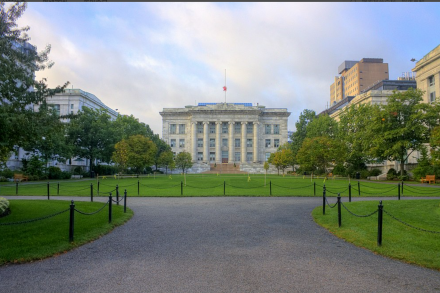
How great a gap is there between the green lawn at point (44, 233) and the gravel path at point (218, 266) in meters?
0.38

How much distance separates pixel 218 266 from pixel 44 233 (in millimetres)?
5748

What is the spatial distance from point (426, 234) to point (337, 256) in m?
3.65

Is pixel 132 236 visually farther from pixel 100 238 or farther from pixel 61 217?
pixel 61 217

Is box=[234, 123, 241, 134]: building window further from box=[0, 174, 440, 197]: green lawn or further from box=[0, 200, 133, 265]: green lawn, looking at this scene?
box=[0, 200, 133, 265]: green lawn

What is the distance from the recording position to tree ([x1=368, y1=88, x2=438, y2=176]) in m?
37.5

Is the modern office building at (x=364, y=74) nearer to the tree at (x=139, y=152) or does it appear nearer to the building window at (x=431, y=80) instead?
the building window at (x=431, y=80)

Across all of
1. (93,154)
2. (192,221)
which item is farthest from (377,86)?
(192,221)

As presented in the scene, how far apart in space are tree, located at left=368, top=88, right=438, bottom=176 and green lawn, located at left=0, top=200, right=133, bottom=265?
36.1 m

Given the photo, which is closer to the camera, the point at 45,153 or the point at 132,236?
the point at 132,236

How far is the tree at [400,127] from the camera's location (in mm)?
37500

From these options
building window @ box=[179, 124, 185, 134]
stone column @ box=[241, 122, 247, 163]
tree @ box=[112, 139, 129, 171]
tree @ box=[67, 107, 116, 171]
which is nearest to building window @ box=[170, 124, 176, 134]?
building window @ box=[179, 124, 185, 134]

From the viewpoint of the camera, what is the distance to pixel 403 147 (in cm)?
3838

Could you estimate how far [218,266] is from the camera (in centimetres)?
661

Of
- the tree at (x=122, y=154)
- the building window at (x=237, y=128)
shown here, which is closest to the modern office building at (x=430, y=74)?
the tree at (x=122, y=154)
